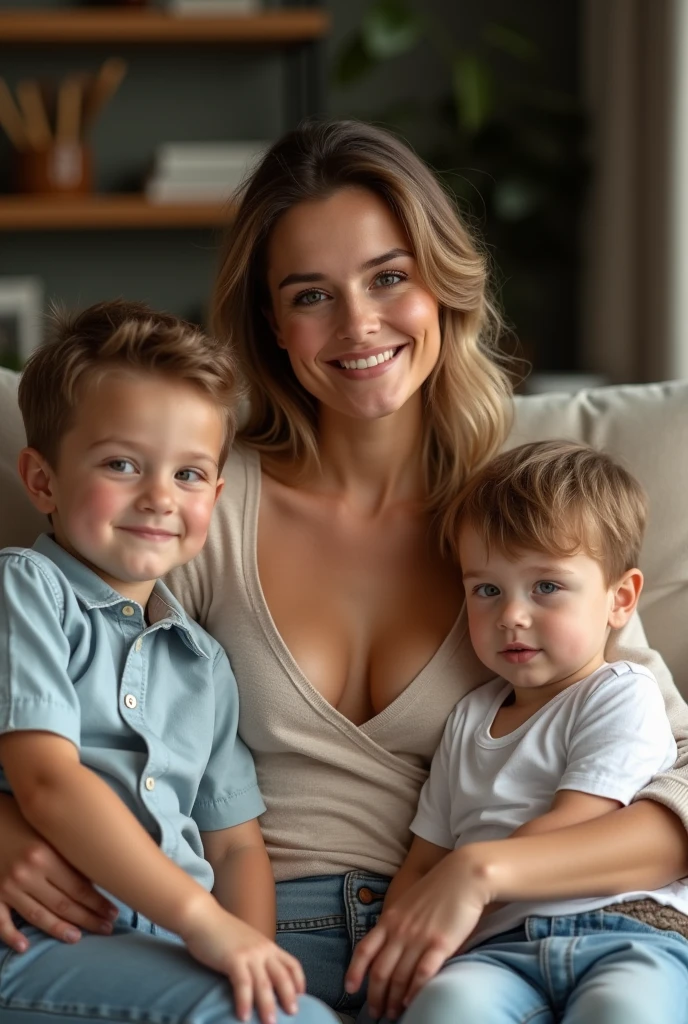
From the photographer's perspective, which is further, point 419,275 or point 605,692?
point 419,275

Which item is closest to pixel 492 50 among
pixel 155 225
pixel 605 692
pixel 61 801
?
pixel 155 225

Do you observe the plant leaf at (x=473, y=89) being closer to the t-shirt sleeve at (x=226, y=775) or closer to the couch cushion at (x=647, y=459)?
the couch cushion at (x=647, y=459)

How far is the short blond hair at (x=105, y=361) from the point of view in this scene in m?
1.41

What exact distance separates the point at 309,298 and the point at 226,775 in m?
0.61

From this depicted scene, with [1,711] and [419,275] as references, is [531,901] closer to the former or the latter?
[1,711]

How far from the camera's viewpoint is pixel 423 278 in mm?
1684

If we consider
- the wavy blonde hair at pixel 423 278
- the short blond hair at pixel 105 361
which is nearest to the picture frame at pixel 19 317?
the wavy blonde hair at pixel 423 278

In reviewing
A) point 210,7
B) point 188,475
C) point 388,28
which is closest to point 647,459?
point 188,475

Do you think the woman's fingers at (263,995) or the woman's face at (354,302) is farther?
the woman's face at (354,302)

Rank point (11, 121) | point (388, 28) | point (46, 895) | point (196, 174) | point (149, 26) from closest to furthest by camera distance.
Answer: point (46, 895) < point (388, 28) < point (149, 26) < point (196, 174) < point (11, 121)

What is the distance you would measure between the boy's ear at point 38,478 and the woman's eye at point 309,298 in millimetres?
428

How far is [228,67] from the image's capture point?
429cm

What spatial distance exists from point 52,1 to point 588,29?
1.74 m

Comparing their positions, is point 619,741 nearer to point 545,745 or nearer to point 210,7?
point 545,745
